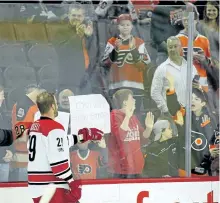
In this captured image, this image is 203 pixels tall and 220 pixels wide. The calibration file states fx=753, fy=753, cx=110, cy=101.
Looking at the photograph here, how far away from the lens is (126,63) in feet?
15.2

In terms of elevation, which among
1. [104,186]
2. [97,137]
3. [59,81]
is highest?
[59,81]

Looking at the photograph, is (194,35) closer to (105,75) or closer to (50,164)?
(105,75)

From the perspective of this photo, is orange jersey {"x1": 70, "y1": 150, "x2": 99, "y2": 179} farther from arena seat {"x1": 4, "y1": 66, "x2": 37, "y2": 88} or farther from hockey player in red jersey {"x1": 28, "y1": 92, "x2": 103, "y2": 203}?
arena seat {"x1": 4, "y1": 66, "x2": 37, "y2": 88}

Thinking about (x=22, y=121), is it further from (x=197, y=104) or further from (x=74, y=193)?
(x=197, y=104)

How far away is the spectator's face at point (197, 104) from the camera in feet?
15.5

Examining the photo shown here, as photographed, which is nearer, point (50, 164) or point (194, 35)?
point (50, 164)

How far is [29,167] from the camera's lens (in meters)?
4.48

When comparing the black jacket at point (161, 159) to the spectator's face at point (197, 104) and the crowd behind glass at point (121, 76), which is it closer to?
the crowd behind glass at point (121, 76)

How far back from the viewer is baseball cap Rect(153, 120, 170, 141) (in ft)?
15.3

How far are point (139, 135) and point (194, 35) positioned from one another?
2.34 feet

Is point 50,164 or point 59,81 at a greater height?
point 59,81

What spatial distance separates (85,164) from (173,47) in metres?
0.91

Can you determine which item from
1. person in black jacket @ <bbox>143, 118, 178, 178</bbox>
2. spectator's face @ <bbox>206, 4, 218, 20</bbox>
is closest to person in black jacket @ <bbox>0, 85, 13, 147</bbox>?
person in black jacket @ <bbox>143, 118, 178, 178</bbox>

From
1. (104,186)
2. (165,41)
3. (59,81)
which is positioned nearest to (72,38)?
(59,81)
